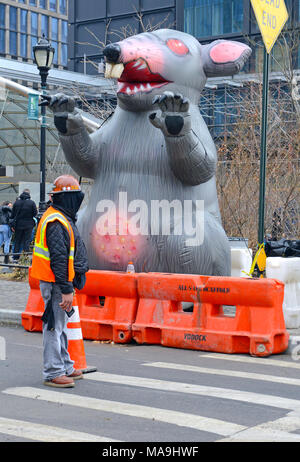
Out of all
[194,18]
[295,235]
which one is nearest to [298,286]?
[295,235]

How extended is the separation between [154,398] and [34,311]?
12.2 ft

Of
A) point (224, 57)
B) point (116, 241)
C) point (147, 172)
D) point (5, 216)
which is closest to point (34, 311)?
point (116, 241)

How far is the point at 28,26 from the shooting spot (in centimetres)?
8750

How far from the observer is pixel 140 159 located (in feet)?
31.3

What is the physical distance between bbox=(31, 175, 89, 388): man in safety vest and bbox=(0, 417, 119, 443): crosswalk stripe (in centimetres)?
129

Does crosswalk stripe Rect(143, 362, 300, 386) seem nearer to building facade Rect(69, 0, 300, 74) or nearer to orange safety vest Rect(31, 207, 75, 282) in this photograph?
orange safety vest Rect(31, 207, 75, 282)

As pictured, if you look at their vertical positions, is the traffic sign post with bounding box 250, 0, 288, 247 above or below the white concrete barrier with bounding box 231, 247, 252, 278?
above

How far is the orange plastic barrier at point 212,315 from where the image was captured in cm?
848

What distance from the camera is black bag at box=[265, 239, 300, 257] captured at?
11.7 metres

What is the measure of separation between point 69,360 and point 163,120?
9.07 feet

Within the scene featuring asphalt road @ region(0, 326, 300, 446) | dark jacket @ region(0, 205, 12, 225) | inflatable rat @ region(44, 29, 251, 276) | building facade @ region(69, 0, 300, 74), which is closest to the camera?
asphalt road @ region(0, 326, 300, 446)

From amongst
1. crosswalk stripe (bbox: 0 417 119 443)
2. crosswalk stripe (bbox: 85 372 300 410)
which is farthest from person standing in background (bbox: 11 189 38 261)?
crosswalk stripe (bbox: 0 417 119 443)

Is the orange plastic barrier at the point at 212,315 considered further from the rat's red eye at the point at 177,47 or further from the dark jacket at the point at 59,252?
the rat's red eye at the point at 177,47

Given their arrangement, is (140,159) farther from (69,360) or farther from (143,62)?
(69,360)
